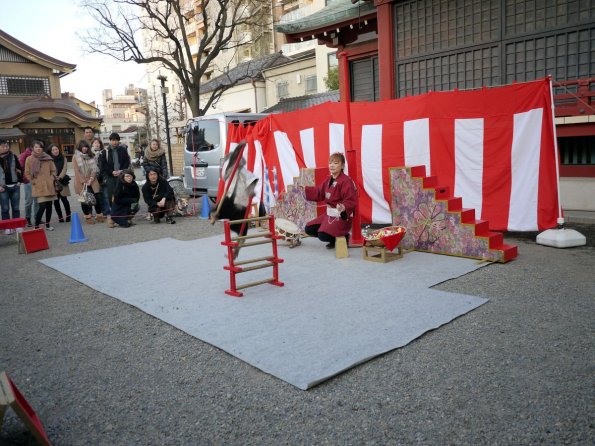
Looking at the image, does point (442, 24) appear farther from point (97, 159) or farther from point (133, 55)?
point (133, 55)

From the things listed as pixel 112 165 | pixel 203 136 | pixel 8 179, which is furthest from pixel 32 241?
pixel 203 136

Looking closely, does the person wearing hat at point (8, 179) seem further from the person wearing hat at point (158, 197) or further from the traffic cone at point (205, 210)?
the traffic cone at point (205, 210)

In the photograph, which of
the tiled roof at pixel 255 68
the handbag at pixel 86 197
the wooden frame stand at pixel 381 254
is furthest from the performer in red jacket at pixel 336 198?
the tiled roof at pixel 255 68

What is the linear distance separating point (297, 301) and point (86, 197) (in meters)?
7.28

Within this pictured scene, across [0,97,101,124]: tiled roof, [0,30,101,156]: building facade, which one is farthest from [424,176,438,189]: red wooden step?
[0,97,101,124]: tiled roof

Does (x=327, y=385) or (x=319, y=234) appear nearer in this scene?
(x=327, y=385)

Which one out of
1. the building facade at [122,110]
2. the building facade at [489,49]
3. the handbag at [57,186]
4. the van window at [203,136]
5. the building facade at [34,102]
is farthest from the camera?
the building facade at [122,110]

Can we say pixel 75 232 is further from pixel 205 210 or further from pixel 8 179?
pixel 205 210

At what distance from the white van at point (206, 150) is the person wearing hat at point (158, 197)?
141 cm

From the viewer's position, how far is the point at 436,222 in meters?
5.99

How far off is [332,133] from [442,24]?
3.49 meters

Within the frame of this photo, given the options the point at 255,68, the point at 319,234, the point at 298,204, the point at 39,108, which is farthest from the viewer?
the point at 39,108

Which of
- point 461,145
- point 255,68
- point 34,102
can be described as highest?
point 255,68

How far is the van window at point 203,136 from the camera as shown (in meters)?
11.4
